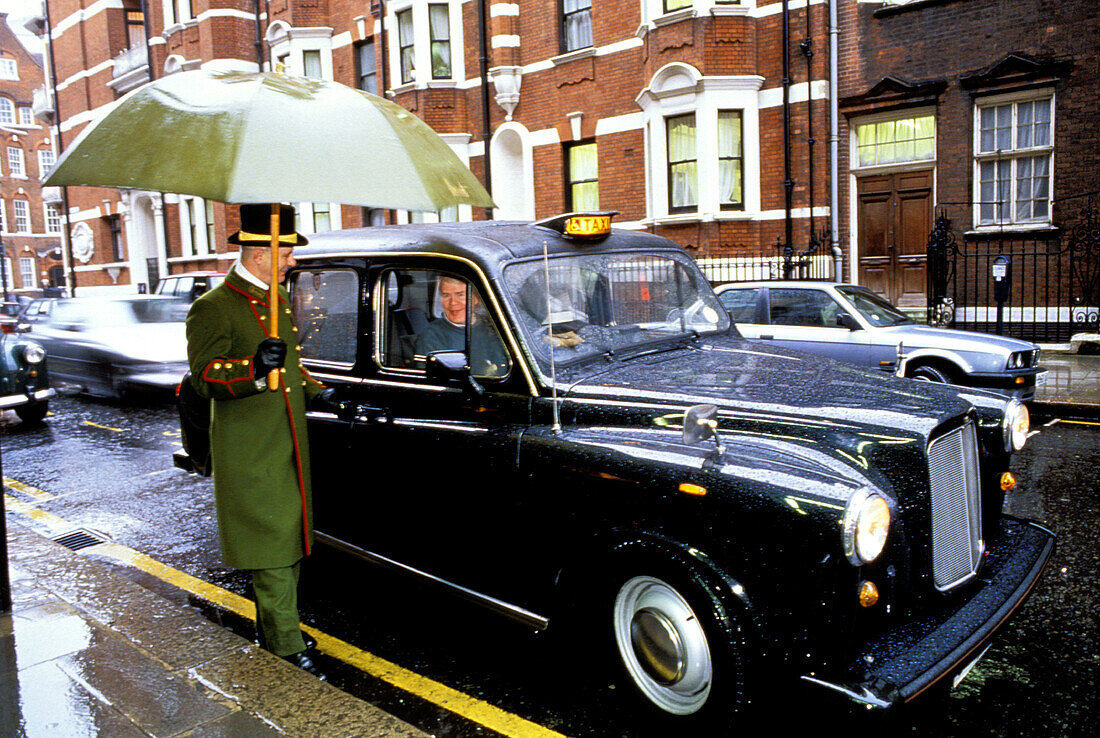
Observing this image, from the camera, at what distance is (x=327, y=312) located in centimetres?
461

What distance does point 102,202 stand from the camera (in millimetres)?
32531

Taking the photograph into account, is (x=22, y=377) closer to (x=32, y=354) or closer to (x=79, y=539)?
A: (x=32, y=354)

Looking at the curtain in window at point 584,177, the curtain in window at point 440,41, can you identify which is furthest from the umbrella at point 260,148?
the curtain in window at point 440,41

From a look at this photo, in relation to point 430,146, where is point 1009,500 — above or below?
below

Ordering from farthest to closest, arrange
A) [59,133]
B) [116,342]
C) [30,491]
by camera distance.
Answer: [59,133] → [116,342] → [30,491]

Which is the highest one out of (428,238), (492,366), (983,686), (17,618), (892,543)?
(428,238)

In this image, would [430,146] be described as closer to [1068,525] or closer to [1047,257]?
[1068,525]

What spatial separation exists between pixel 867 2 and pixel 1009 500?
41.1 ft

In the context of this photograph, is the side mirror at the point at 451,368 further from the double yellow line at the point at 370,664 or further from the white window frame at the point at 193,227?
the white window frame at the point at 193,227

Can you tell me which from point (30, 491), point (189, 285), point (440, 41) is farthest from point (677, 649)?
point (440, 41)

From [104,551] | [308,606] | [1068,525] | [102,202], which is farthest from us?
[102,202]

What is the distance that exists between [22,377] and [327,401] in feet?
25.3

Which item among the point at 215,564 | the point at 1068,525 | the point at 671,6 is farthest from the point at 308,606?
the point at 671,6

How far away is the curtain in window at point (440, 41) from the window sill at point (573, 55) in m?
3.27
